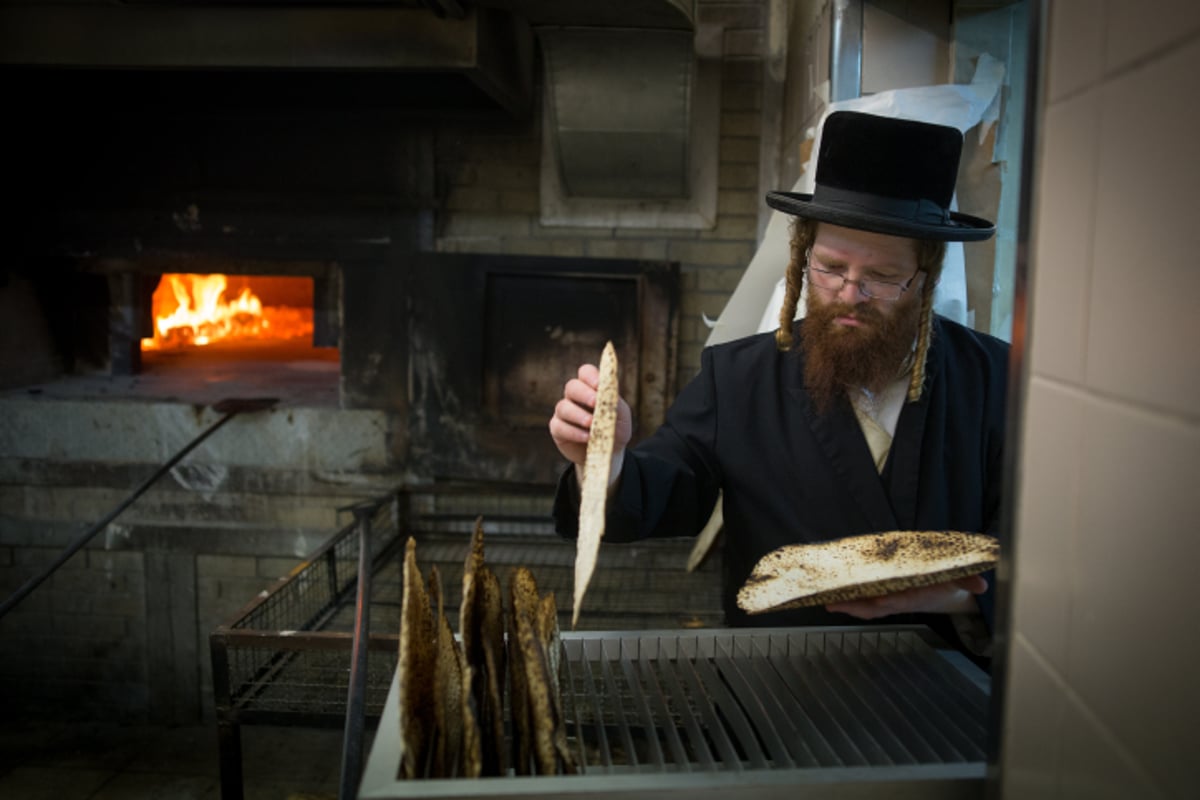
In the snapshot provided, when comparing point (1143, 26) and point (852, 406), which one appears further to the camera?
point (852, 406)

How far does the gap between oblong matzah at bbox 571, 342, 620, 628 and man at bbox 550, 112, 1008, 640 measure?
46 cm

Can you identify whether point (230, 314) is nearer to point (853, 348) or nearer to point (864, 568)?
point (853, 348)

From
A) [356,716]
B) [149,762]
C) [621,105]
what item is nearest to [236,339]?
[149,762]

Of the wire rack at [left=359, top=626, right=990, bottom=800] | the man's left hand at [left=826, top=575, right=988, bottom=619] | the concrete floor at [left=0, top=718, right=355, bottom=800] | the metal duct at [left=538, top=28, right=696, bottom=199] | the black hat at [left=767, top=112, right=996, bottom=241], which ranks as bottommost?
the concrete floor at [left=0, top=718, right=355, bottom=800]

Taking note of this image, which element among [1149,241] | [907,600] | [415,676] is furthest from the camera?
[907,600]

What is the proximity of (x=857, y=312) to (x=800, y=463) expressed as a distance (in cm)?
28

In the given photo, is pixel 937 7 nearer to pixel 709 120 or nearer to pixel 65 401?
pixel 709 120

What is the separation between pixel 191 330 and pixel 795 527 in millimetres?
4673

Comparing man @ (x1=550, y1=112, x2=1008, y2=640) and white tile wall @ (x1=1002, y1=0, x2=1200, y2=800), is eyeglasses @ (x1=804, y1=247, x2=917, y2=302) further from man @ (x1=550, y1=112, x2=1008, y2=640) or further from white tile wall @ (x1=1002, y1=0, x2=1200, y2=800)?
white tile wall @ (x1=1002, y1=0, x2=1200, y2=800)

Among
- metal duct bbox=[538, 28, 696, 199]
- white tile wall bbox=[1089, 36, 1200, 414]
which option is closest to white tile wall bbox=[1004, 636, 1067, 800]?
white tile wall bbox=[1089, 36, 1200, 414]

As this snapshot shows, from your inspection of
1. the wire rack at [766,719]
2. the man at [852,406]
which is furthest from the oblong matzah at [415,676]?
the man at [852,406]

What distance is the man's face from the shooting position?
1516mm

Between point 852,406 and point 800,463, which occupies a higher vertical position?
point 852,406

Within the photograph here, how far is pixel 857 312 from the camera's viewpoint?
4.99 ft
